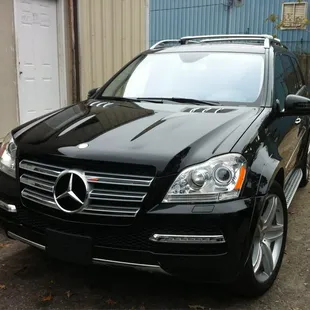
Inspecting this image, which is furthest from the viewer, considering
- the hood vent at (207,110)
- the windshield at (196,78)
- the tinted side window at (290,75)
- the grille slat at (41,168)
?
the tinted side window at (290,75)

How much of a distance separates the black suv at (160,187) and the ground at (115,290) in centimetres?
19

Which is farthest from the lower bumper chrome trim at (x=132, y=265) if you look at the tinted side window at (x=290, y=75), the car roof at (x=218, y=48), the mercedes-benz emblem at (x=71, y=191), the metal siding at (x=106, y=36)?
the metal siding at (x=106, y=36)

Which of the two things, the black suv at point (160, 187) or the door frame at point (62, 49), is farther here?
the door frame at point (62, 49)

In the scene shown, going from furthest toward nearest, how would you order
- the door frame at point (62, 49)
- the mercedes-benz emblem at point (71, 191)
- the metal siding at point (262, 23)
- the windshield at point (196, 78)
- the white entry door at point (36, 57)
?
the metal siding at point (262, 23)
the door frame at point (62, 49)
the white entry door at point (36, 57)
the windshield at point (196, 78)
the mercedes-benz emblem at point (71, 191)

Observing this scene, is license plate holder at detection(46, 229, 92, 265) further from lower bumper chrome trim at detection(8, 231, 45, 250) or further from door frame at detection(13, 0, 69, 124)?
door frame at detection(13, 0, 69, 124)

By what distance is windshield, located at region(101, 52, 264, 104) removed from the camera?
362 cm

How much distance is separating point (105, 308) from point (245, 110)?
5.58ft

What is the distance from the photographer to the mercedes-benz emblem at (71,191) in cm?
254

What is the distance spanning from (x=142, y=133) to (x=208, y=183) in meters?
0.60

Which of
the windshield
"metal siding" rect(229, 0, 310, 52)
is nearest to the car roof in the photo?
the windshield

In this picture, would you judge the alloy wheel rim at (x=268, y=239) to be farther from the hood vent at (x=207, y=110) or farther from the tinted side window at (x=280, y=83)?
the tinted side window at (x=280, y=83)

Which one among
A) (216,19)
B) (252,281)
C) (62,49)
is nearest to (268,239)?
(252,281)

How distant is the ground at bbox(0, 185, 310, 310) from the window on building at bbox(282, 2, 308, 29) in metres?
11.0

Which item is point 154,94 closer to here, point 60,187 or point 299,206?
point 60,187
